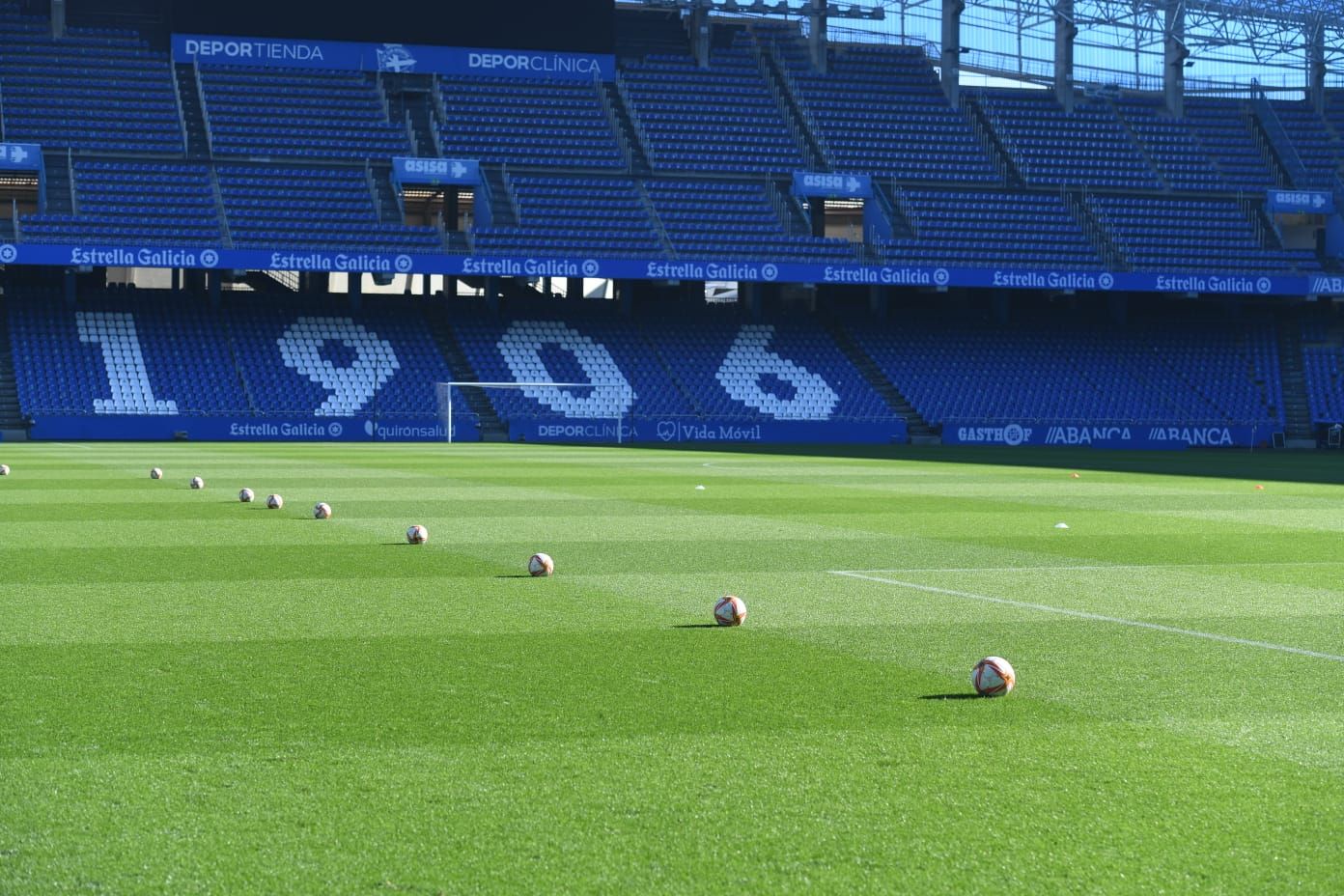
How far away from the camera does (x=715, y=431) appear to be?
54031 millimetres

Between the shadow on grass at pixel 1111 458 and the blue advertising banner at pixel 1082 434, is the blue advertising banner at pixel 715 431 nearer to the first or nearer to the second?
the blue advertising banner at pixel 1082 434

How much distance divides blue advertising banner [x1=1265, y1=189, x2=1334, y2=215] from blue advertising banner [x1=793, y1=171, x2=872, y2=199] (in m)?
16.2

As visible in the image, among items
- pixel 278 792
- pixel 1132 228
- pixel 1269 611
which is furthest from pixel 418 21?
Answer: pixel 278 792

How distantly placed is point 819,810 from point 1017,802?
2.40ft

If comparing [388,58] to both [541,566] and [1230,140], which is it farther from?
[541,566]

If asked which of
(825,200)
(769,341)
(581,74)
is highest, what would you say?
(581,74)

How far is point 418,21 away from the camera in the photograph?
62.6 metres

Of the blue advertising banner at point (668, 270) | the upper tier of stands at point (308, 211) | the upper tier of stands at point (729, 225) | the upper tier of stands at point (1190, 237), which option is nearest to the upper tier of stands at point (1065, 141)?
the upper tier of stands at point (1190, 237)

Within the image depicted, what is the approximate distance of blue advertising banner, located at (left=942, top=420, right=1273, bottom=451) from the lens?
55.4m

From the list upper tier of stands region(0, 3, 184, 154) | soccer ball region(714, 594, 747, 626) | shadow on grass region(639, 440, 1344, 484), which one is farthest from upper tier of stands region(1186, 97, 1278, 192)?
soccer ball region(714, 594, 747, 626)

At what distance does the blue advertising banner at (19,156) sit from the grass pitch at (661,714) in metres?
40.3

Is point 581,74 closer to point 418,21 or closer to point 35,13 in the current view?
point 418,21

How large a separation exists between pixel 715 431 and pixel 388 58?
66.3 feet

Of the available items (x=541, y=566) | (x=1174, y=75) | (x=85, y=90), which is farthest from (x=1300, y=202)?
(x=541, y=566)
